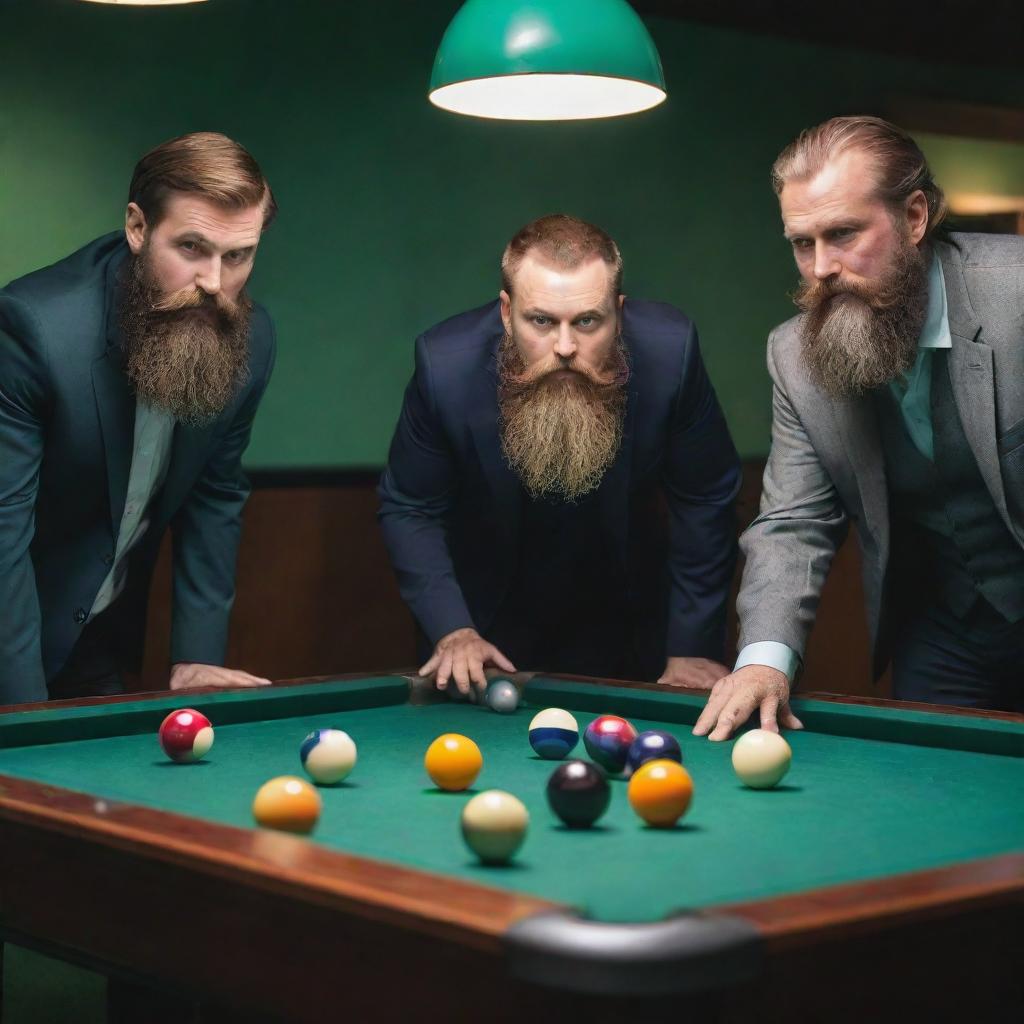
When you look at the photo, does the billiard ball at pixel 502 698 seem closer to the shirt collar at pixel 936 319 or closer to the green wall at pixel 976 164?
the shirt collar at pixel 936 319

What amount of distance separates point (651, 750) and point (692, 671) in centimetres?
122

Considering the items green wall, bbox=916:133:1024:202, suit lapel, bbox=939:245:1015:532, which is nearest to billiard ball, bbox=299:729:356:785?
suit lapel, bbox=939:245:1015:532

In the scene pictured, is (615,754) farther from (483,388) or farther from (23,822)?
(483,388)

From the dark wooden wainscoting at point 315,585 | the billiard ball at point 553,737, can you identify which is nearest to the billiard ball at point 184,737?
the billiard ball at point 553,737

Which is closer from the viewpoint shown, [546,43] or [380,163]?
[546,43]

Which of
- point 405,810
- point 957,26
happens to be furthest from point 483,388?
point 957,26

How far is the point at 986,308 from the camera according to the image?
2.91 meters

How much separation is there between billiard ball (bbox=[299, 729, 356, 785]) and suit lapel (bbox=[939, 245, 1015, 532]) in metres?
1.31

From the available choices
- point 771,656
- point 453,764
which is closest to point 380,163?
point 771,656

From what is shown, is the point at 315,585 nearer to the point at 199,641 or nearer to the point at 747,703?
the point at 199,641

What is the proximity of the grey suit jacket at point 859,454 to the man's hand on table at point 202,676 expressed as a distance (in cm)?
94

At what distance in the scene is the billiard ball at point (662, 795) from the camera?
1.85m

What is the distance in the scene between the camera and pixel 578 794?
183 centimetres

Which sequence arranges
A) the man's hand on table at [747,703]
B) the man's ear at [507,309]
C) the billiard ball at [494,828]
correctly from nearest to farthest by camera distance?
the billiard ball at [494,828] → the man's hand on table at [747,703] → the man's ear at [507,309]
